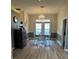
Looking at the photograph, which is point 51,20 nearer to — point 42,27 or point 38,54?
point 42,27

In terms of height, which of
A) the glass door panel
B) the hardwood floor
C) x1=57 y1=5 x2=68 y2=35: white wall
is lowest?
the hardwood floor

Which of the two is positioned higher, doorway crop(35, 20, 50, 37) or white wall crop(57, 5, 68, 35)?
white wall crop(57, 5, 68, 35)

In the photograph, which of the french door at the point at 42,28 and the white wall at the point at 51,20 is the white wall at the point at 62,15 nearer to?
the white wall at the point at 51,20

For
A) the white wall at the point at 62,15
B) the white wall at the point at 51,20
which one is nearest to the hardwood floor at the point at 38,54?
the white wall at the point at 62,15

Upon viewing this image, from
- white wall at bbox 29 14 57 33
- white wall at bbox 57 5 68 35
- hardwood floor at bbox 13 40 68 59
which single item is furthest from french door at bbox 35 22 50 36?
hardwood floor at bbox 13 40 68 59

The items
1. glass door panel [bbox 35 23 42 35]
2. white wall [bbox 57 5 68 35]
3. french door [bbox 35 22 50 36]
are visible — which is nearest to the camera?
white wall [bbox 57 5 68 35]

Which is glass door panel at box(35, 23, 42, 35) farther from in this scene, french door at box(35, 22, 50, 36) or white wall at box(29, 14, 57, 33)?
white wall at box(29, 14, 57, 33)

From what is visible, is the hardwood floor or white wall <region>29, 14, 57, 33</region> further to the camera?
white wall <region>29, 14, 57, 33</region>

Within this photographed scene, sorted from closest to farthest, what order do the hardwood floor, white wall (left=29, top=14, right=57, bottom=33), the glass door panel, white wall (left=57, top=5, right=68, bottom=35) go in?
the hardwood floor, white wall (left=57, top=5, right=68, bottom=35), white wall (left=29, top=14, right=57, bottom=33), the glass door panel
